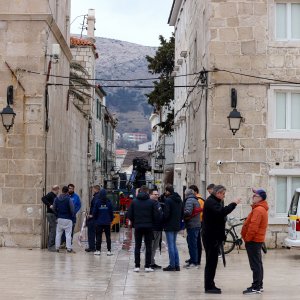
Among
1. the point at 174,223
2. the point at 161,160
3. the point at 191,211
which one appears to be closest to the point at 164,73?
the point at 161,160

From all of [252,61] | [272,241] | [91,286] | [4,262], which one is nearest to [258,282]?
[91,286]

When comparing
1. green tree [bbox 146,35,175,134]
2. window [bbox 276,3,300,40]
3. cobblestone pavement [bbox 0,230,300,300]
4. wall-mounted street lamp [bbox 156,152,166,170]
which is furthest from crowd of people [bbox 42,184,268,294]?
wall-mounted street lamp [bbox 156,152,166,170]

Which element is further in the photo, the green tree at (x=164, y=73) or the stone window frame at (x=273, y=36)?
the green tree at (x=164, y=73)

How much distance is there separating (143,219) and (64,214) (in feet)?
12.3

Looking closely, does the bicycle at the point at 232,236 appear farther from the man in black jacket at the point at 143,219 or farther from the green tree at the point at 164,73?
the green tree at the point at 164,73

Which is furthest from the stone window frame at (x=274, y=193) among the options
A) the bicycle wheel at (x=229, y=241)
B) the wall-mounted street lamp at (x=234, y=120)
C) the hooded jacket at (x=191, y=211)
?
the hooded jacket at (x=191, y=211)

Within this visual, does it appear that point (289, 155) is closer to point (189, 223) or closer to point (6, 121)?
point (189, 223)

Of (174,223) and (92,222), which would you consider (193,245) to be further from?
(92,222)

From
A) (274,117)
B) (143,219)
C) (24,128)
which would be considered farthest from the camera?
(274,117)

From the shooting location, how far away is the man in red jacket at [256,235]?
1137 cm

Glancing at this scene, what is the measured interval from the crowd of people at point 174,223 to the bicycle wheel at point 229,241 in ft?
5.25

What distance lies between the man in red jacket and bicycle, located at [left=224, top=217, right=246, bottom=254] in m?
5.57

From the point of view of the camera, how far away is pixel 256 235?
11.4 m

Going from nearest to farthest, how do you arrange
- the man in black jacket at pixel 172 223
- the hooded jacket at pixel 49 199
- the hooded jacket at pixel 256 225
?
the hooded jacket at pixel 256 225 → the man in black jacket at pixel 172 223 → the hooded jacket at pixel 49 199
